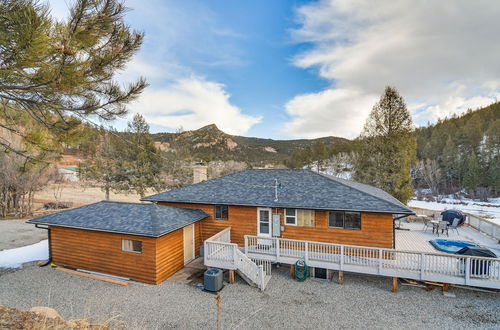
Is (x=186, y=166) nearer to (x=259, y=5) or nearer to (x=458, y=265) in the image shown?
(x=259, y=5)

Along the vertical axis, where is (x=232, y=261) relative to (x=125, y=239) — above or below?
below

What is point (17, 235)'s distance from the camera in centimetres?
1620

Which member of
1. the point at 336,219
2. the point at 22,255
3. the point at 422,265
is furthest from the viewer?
the point at 22,255

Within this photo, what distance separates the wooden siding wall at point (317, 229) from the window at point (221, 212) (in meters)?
0.21

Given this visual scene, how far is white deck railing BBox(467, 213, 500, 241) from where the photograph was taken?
1198cm

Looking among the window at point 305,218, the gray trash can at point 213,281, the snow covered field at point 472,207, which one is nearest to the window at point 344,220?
the window at point 305,218

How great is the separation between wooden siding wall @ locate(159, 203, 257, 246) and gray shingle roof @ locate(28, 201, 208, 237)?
46 centimetres

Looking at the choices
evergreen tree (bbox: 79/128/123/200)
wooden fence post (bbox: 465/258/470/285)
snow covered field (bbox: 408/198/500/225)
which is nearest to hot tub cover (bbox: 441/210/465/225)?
wooden fence post (bbox: 465/258/470/285)

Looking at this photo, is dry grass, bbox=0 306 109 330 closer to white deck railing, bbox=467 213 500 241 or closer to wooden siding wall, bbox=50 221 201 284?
wooden siding wall, bbox=50 221 201 284

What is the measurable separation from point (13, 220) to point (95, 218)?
1823cm

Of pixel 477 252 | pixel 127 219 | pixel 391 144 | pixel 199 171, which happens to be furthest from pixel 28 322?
pixel 391 144

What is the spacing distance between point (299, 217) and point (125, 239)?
778 centimetres

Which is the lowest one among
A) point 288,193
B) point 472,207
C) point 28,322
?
point 472,207

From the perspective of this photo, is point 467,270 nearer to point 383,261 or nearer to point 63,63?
point 383,261
